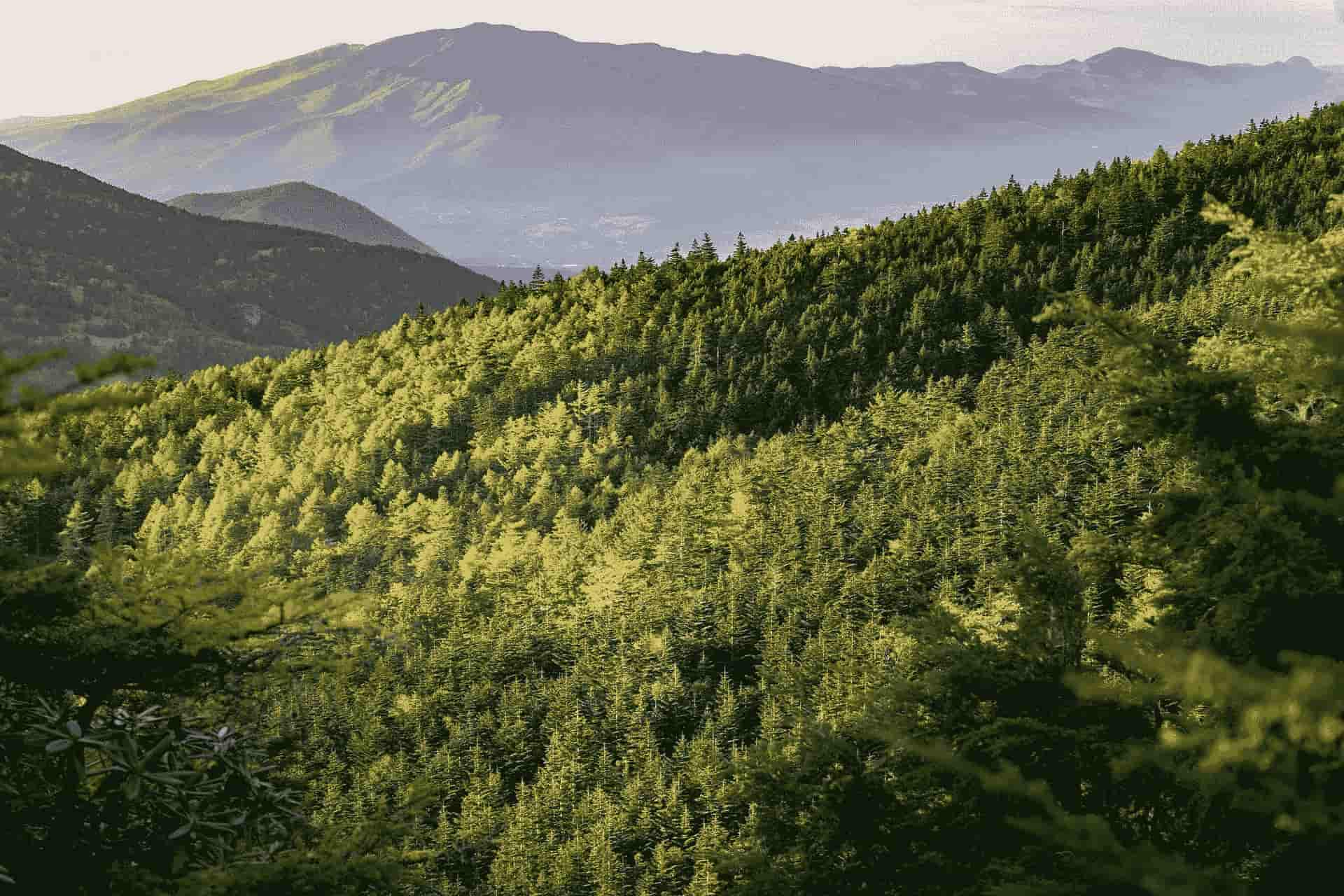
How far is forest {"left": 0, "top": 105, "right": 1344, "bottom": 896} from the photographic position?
10.7 m

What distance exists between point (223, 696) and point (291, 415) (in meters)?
172

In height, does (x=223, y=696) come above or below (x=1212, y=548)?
below

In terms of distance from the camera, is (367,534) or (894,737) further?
(367,534)

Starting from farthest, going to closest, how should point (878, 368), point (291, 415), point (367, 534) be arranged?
1. point (291, 415)
2. point (878, 368)
3. point (367, 534)

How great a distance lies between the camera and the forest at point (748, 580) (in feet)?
35.2

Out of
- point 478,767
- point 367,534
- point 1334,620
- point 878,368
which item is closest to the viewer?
point 1334,620

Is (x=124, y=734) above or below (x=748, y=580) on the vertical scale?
above

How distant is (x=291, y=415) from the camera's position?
17800 centimetres

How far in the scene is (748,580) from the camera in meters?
89.4

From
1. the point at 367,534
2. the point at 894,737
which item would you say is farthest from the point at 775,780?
the point at 367,534

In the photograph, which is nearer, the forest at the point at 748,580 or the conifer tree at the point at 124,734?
the forest at the point at 748,580

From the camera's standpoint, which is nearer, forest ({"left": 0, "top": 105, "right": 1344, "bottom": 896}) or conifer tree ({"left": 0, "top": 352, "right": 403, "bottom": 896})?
forest ({"left": 0, "top": 105, "right": 1344, "bottom": 896})

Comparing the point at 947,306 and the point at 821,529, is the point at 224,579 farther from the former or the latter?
the point at 947,306

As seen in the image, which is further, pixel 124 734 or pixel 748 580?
pixel 748 580
